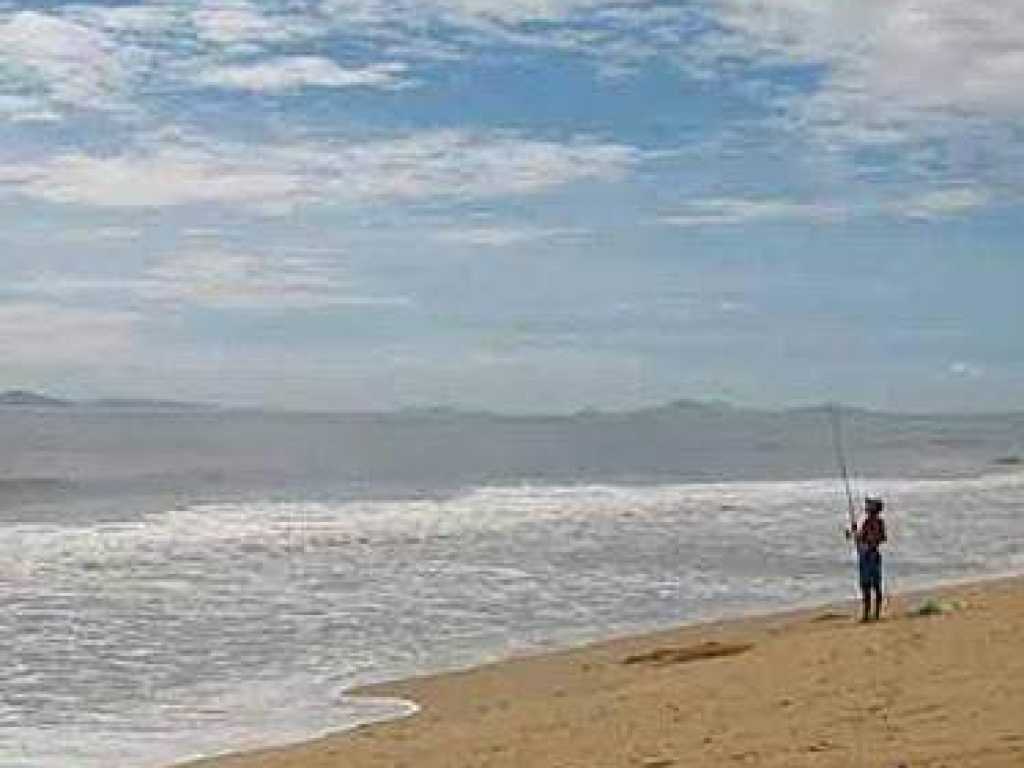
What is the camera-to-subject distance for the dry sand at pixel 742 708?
11.0 meters

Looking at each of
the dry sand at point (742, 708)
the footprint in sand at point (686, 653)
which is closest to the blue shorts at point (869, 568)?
the dry sand at point (742, 708)

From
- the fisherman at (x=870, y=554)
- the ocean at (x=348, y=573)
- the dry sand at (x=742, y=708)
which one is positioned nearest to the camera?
the dry sand at (x=742, y=708)

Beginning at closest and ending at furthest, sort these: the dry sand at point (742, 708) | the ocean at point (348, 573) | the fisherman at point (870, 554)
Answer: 1. the dry sand at point (742, 708)
2. the ocean at point (348, 573)
3. the fisherman at point (870, 554)

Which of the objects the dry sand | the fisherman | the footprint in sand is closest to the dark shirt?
the fisherman

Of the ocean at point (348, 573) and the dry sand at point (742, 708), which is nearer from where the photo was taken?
the dry sand at point (742, 708)

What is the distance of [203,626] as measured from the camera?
22.2m

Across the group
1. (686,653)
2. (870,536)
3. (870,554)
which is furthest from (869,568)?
(686,653)

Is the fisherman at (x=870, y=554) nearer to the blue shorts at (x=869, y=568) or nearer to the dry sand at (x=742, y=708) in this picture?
the blue shorts at (x=869, y=568)

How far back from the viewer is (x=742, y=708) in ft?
42.9

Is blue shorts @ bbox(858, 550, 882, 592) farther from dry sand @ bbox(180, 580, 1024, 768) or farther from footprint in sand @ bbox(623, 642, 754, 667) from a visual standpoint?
footprint in sand @ bbox(623, 642, 754, 667)

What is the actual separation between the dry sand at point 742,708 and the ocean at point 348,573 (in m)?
1.34

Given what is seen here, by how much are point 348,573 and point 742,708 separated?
642 inches

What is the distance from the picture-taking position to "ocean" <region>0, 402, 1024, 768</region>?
56.3 feet

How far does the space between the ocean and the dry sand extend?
4.40 feet
